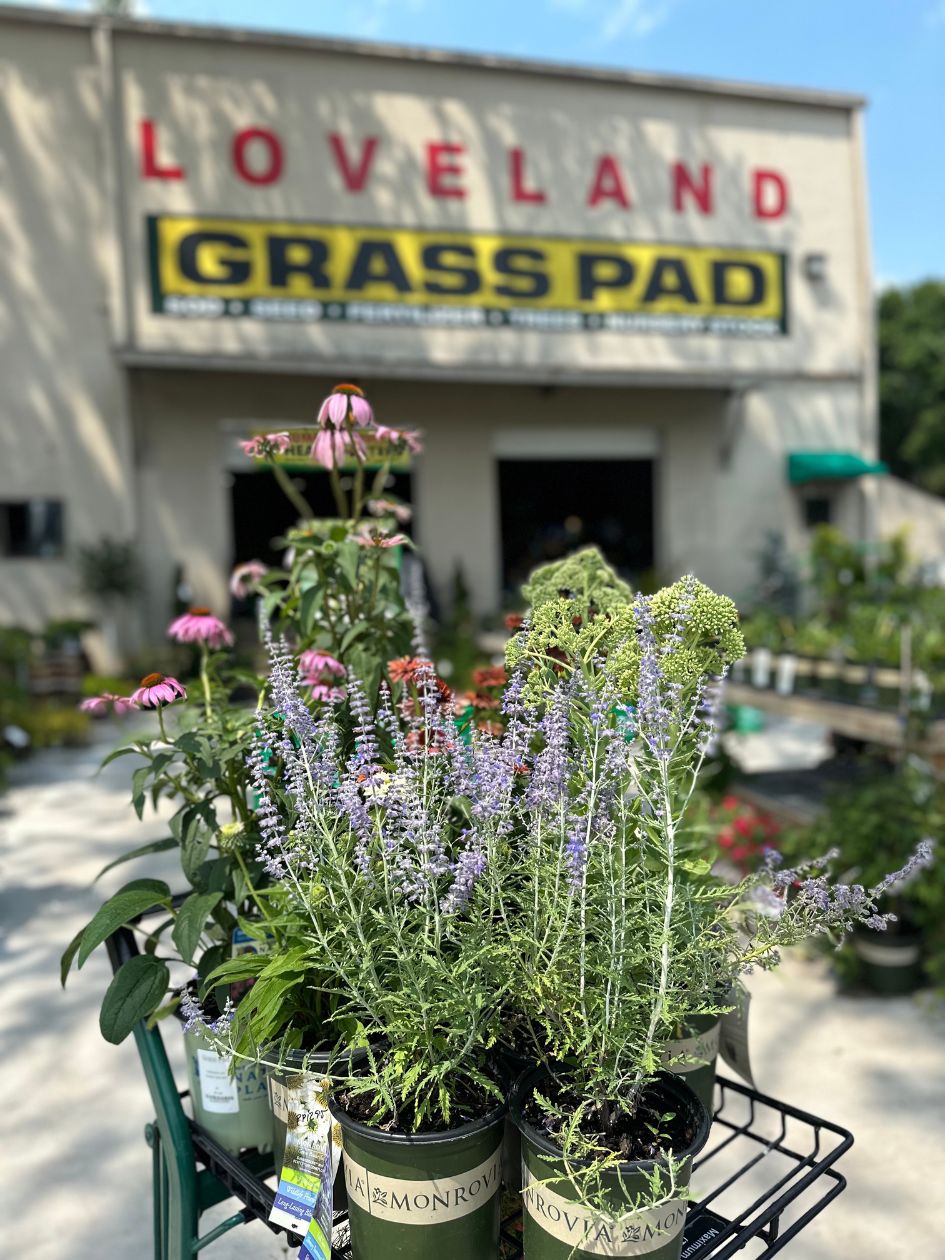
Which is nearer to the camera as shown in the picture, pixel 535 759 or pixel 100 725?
pixel 535 759

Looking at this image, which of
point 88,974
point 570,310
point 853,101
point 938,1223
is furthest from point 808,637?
point 853,101

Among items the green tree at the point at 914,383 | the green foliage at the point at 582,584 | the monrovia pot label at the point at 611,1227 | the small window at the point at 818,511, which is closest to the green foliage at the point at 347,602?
the green foliage at the point at 582,584

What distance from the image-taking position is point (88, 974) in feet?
11.0

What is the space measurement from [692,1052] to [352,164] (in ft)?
31.6

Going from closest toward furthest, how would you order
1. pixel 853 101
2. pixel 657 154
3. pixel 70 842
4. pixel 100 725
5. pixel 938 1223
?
pixel 938 1223 < pixel 70 842 < pixel 100 725 < pixel 657 154 < pixel 853 101

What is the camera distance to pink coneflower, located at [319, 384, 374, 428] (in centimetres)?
152

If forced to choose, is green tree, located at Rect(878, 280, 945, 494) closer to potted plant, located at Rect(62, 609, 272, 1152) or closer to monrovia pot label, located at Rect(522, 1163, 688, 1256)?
potted plant, located at Rect(62, 609, 272, 1152)

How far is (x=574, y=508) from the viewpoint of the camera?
14.9 meters

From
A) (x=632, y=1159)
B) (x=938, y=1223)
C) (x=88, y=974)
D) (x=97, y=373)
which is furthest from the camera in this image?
(x=97, y=373)

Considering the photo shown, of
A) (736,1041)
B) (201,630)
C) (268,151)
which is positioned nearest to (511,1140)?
(736,1041)

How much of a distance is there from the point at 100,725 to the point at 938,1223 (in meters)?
7.36

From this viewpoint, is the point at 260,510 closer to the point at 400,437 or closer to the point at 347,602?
the point at 400,437

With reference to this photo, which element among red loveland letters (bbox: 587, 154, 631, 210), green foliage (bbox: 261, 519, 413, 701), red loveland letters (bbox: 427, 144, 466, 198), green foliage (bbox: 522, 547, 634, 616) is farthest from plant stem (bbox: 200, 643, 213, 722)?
red loveland letters (bbox: 587, 154, 631, 210)

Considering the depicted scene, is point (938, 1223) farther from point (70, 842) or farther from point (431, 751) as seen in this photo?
point (70, 842)
